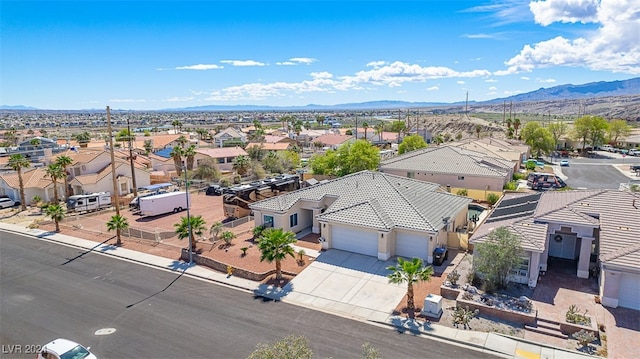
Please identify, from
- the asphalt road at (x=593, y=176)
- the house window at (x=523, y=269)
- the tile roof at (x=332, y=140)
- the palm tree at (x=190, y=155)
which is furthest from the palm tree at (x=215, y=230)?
the tile roof at (x=332, y=140)

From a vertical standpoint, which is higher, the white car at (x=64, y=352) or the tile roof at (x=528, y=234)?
the tile roof at (x=528, y=234)

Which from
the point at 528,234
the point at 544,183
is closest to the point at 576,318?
the point at 528,234

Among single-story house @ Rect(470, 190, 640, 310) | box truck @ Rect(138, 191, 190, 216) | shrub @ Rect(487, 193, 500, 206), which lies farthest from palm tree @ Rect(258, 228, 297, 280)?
shrub @ Rect(487, 193, 500, 206)

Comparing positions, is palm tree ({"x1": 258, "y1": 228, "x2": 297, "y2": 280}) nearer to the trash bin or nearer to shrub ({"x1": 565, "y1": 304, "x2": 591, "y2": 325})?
the trash bin

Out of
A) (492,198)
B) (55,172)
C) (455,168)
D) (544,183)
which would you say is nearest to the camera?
(492,198)

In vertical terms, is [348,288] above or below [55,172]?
below

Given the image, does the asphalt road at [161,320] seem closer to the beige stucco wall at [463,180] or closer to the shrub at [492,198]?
the shrub at [492,198]

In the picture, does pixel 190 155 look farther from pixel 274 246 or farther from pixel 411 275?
pixel 411 275
